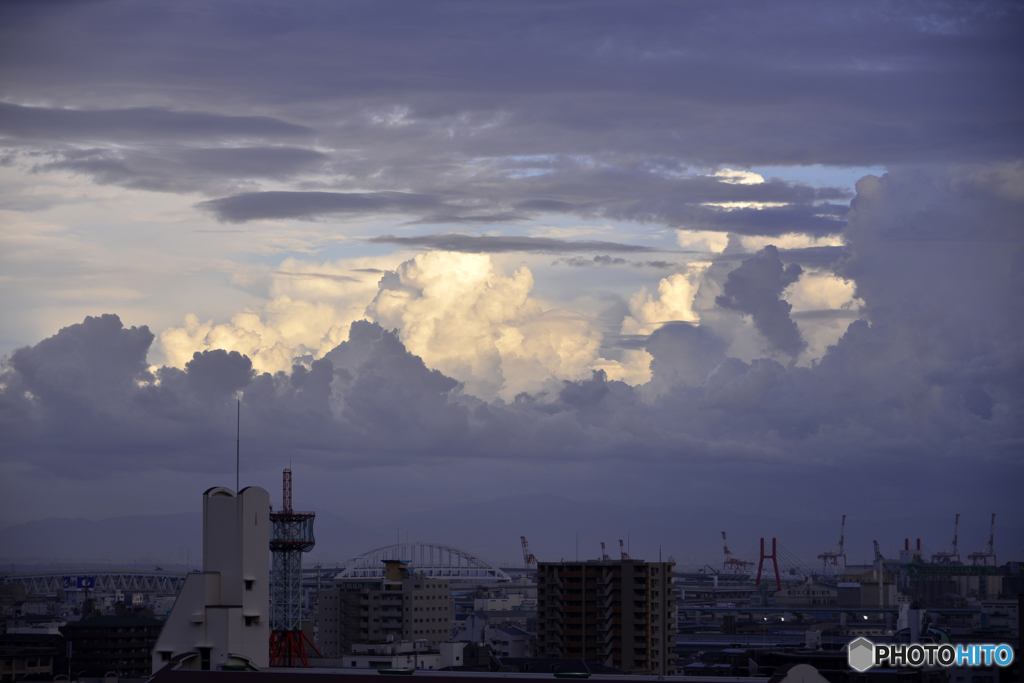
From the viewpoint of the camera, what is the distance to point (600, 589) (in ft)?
341

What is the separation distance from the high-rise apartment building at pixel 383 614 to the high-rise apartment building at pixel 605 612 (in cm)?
3377

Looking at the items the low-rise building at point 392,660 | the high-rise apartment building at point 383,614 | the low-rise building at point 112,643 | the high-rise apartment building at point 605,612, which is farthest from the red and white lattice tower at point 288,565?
the high-rise apartment building at point 383,614

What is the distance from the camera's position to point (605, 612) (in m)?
103

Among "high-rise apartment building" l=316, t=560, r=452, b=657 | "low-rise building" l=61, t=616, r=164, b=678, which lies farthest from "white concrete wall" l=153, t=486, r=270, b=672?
"high-rise apartment building" l=316, t=560, r=452, b=657

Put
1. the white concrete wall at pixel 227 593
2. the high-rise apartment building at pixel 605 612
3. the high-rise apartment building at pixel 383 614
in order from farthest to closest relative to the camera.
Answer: the high-rise apartment building at pixel 383 614 → the high-rise apartment building at pixel 605 612 → the white concrete wall at pixel 227 593

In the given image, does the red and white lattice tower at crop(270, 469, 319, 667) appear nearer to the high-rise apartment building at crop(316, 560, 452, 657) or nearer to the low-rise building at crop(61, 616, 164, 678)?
the low-rise building at crop(61, 616, 164, 678)

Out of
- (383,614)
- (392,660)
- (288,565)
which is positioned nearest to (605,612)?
(392,660)

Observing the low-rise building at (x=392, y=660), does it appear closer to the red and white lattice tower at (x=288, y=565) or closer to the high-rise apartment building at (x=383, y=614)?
the red and white lattice tower at (x=288, y=565)

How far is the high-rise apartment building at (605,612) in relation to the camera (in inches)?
3964

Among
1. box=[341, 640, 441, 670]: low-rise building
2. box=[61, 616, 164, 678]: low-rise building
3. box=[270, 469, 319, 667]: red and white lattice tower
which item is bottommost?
box=[61, 616, 164, 678]: low-rise building

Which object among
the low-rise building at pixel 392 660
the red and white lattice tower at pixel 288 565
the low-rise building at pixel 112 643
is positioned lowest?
the low-rise building at pixel 112 643

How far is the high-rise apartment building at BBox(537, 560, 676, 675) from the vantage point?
100688 mm

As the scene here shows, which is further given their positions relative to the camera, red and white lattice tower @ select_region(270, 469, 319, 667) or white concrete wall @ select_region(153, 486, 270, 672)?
red and white lattice tower @ select_region(270, 469, 319, 667)

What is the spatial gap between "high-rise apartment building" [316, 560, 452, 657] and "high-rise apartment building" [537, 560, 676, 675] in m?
33.8
